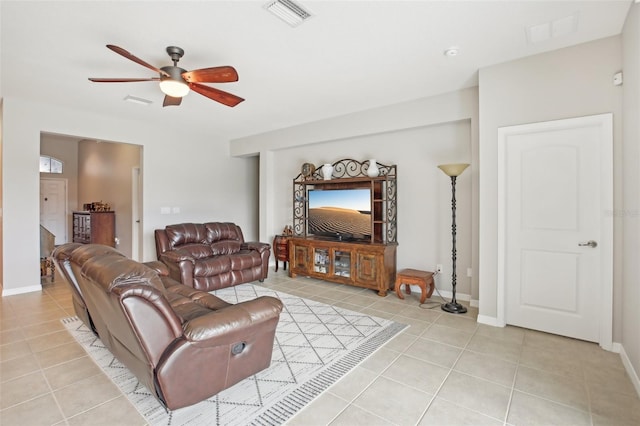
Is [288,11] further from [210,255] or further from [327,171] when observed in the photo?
[210,255]

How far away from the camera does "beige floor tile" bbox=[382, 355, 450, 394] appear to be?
2148 millimetres

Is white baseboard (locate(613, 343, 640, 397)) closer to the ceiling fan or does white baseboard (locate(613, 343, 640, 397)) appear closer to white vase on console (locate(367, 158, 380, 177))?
white vase on console (locate(367, 158, 380, 177))

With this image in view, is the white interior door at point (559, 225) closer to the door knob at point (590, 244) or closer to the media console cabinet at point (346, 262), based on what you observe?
the door knob at point (590, 244)

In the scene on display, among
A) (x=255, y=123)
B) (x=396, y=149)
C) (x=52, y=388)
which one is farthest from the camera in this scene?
(x=255, y=123)

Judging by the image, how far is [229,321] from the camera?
1.87m

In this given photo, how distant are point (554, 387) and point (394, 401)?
1.14m

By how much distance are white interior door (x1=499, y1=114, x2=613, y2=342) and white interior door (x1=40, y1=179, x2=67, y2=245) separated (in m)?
10.6

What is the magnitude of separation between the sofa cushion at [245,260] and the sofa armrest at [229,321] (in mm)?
2582

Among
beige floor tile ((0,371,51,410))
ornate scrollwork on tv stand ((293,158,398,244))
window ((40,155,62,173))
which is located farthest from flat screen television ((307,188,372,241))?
window ((40,155,62,173))

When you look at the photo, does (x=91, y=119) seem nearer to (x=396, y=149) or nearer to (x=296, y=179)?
(x=296, y=179)

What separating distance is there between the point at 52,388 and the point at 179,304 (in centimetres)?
93

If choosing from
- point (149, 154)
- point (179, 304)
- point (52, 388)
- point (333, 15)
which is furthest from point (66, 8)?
point (149, 154)

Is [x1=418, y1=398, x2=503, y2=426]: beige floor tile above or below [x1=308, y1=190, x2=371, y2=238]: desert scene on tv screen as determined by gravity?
below

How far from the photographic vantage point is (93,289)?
1.87 meters
